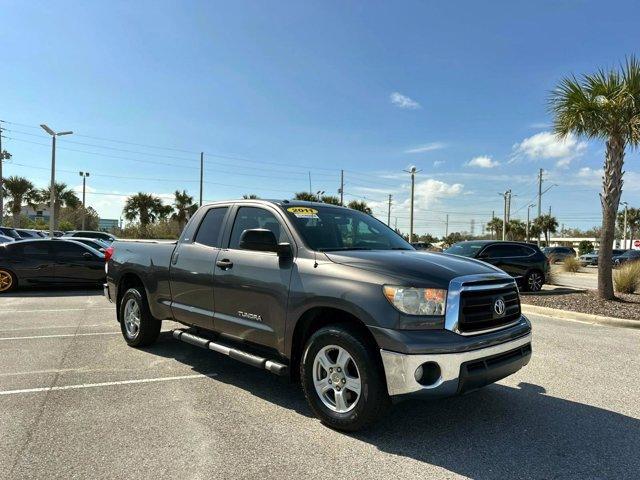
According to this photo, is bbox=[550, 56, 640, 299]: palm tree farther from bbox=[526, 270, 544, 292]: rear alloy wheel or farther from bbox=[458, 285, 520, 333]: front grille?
bbox=[458, 285, 520, 333]: front grille

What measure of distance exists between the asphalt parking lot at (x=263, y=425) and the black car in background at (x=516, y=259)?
9.04m

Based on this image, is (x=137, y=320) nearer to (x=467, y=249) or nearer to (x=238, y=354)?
(x=238, y=354)

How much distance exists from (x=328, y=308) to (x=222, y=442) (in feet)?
4.31

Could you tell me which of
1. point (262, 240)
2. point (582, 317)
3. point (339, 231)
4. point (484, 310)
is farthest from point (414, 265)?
point (582, 317)

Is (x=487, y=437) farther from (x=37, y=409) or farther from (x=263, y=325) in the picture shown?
(x=37, y=409)

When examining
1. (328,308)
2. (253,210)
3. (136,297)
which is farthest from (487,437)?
(136,297)

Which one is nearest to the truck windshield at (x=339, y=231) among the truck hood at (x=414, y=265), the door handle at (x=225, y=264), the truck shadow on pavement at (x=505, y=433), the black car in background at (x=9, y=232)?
the truck hood at (x=414, y=265)

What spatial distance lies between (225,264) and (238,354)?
0.92 m

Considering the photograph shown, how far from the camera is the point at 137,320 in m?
6.67

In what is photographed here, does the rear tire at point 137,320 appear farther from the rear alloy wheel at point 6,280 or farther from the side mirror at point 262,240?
the rear alloy wheel at point 6,280

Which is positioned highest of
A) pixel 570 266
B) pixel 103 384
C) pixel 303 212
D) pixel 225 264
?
pixel 303 212

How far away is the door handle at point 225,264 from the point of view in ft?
16.4

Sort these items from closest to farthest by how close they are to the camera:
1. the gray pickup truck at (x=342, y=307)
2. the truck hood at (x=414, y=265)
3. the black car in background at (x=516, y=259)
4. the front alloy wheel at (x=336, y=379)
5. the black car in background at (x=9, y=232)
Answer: the gray pickup truck at (x=342, y=307) → the truck hood at (x=414, y=265) → the front alloy wheel at (x=336, y=379) → the black car in background at (x=516, y=259) → the black car in background at (x=9, y=232)

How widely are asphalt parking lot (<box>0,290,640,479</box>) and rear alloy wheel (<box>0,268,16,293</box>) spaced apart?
25.1ft
